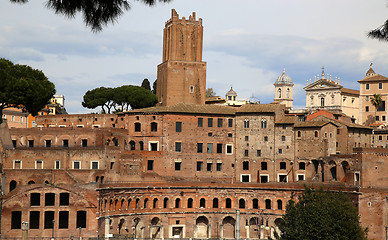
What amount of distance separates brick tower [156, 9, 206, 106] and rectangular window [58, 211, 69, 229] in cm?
2182

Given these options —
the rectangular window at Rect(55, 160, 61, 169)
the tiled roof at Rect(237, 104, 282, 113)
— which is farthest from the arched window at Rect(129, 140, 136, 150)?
the tiled roof at Rect(237, 104, 282, 113)

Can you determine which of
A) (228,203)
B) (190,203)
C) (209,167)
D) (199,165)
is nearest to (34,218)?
(190,203)

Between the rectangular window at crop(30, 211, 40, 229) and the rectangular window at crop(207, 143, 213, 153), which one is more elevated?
the rectangular window at crop(207, 143, 213, 153)

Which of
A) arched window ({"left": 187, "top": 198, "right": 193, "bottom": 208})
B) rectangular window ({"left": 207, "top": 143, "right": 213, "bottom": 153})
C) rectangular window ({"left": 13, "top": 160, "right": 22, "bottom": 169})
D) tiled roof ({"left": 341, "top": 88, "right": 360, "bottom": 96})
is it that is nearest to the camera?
rectangular window ({"left": 13, "top": 160, "right": 22, "bottom": 169})

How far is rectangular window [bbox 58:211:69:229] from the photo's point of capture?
55831 mm

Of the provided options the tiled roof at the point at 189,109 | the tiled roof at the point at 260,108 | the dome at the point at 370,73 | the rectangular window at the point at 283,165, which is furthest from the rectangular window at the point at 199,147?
the dome at the point at 370,73

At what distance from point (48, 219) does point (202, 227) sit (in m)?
18.2

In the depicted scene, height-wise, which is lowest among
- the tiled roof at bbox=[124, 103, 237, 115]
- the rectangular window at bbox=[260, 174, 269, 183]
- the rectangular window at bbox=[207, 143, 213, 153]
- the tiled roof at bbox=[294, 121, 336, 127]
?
the rectangular window at bbox=[260, 174, 269, 183]

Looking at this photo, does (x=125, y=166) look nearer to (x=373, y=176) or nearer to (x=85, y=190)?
(x=85, y=190)

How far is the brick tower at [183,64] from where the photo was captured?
73250mm

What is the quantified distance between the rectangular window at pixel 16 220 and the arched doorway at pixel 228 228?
74.7ft

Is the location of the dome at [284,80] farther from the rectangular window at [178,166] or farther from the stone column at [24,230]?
the stone column at [24,230]

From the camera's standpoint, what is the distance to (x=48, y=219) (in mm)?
55656

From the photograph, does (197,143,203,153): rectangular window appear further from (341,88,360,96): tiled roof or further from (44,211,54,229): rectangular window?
(341,88,360,96): tiled roof
